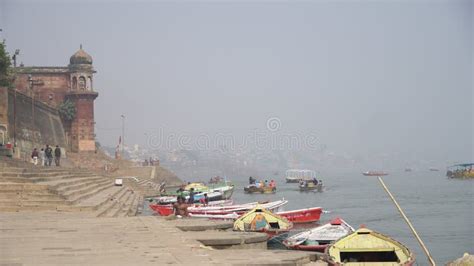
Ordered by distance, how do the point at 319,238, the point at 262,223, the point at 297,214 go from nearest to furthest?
the point at 319,238, the point at 262,223, the point at 297,214

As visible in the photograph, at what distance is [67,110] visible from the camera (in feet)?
192

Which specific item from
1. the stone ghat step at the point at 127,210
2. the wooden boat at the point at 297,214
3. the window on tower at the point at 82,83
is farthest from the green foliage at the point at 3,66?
the window on tower at the point at 82,83

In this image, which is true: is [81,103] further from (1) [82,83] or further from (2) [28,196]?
(2) [28,196]

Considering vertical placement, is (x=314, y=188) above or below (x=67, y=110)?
below

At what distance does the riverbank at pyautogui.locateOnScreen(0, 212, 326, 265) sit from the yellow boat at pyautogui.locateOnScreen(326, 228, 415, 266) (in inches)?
22.2

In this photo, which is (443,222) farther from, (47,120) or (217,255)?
(47,120)

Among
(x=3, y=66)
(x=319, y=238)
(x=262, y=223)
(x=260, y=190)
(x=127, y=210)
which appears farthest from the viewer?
(x=260, y=190)

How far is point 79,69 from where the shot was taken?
197 feet

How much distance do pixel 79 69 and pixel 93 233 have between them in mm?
49268

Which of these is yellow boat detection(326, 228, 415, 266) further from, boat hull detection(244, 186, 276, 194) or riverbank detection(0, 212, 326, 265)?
boat hull detection(244, 186, 276, 194)

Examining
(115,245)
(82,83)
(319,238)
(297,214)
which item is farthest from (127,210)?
(82,83)

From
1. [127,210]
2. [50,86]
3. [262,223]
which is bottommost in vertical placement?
[262,223]

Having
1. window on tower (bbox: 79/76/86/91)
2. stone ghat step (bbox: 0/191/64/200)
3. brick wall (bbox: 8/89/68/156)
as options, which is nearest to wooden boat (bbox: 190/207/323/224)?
stone ghat step (bbox: 0/191/64/200)

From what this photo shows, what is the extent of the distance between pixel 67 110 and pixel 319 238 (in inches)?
1771
